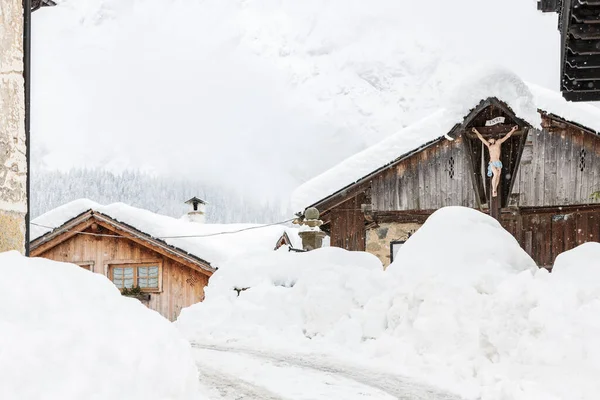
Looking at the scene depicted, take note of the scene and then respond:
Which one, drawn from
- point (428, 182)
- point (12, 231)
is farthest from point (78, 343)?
point (428, 182)

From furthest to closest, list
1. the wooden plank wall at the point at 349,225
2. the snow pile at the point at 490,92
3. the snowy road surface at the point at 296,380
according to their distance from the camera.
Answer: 1. the wooden plank wall at the point at 349,225
2. the snow pile at the point at 490,92
3. the snowy road surface at the point at 296,380

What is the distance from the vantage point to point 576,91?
29.3 feet

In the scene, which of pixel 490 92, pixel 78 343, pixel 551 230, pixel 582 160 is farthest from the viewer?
pixel 551 230

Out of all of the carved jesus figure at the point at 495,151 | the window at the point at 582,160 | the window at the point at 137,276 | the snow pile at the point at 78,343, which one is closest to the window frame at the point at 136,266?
the window at the point at 137,276

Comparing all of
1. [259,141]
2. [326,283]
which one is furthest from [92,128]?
[326,283]

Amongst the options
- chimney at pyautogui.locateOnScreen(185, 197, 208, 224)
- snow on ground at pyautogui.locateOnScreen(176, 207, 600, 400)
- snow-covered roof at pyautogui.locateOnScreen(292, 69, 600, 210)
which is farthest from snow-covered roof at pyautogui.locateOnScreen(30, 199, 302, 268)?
snow on ground at pyautogui.locateOnScreen(176, 207, 600, 400)

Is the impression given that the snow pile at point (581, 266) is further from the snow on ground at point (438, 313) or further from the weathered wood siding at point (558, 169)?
the weathered wood siding at point (558, 169)

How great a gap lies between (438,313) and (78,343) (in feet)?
13.4

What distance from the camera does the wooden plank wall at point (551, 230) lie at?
14727 millimetres

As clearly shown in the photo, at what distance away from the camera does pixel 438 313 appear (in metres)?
6.61

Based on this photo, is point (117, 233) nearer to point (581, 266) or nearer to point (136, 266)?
point (136, 266)

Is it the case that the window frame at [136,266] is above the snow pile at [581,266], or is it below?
below

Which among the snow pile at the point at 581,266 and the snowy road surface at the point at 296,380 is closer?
the snowy road surface at the point at 296,380

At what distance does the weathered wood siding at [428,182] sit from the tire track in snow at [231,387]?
10.0 metres
